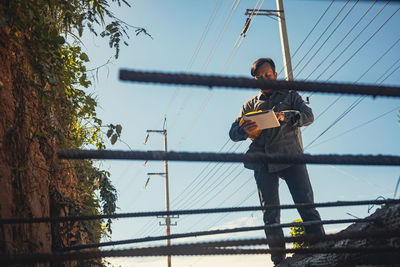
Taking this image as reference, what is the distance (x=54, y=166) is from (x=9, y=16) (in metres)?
1.11

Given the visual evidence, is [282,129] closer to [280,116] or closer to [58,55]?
[280,116]

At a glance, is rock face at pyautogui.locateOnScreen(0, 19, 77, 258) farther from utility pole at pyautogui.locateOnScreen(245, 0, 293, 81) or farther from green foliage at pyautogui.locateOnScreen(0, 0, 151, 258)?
utility pole at pyautogui.locateOnScreen(245, 0, 293, 81)

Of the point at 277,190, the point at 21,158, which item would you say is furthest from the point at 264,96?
the point at 21,158

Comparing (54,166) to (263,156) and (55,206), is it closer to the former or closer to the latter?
(55,206)

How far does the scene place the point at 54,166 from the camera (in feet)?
8.63

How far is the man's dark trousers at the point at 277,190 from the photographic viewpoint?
2.84 m

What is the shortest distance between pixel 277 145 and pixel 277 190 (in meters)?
0.39

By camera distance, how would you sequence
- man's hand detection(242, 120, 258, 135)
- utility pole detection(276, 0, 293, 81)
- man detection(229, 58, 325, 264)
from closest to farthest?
1. man's hand detection(242, 120, 258, 135)
2. man detection(229, 58, 325, 264)
3. utility pole detection(276, 0, 293, 81)

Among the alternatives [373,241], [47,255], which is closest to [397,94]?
[373,241]

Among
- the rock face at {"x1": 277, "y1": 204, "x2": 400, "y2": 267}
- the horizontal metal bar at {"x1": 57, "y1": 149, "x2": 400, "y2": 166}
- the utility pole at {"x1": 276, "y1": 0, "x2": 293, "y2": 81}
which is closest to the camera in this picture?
the horizontal metal bar at {"x1": 57, "y1": 149, "x2": 400, "y2": 166}

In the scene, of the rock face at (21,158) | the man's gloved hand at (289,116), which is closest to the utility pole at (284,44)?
the man's gloved hand at (289,116)

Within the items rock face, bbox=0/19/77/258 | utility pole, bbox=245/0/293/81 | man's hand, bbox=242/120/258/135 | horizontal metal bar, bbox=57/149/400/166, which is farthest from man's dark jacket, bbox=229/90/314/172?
utility pole, bbox=245/0/293/81

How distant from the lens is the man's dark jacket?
291 cm

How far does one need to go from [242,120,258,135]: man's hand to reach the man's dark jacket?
0.11 meters
